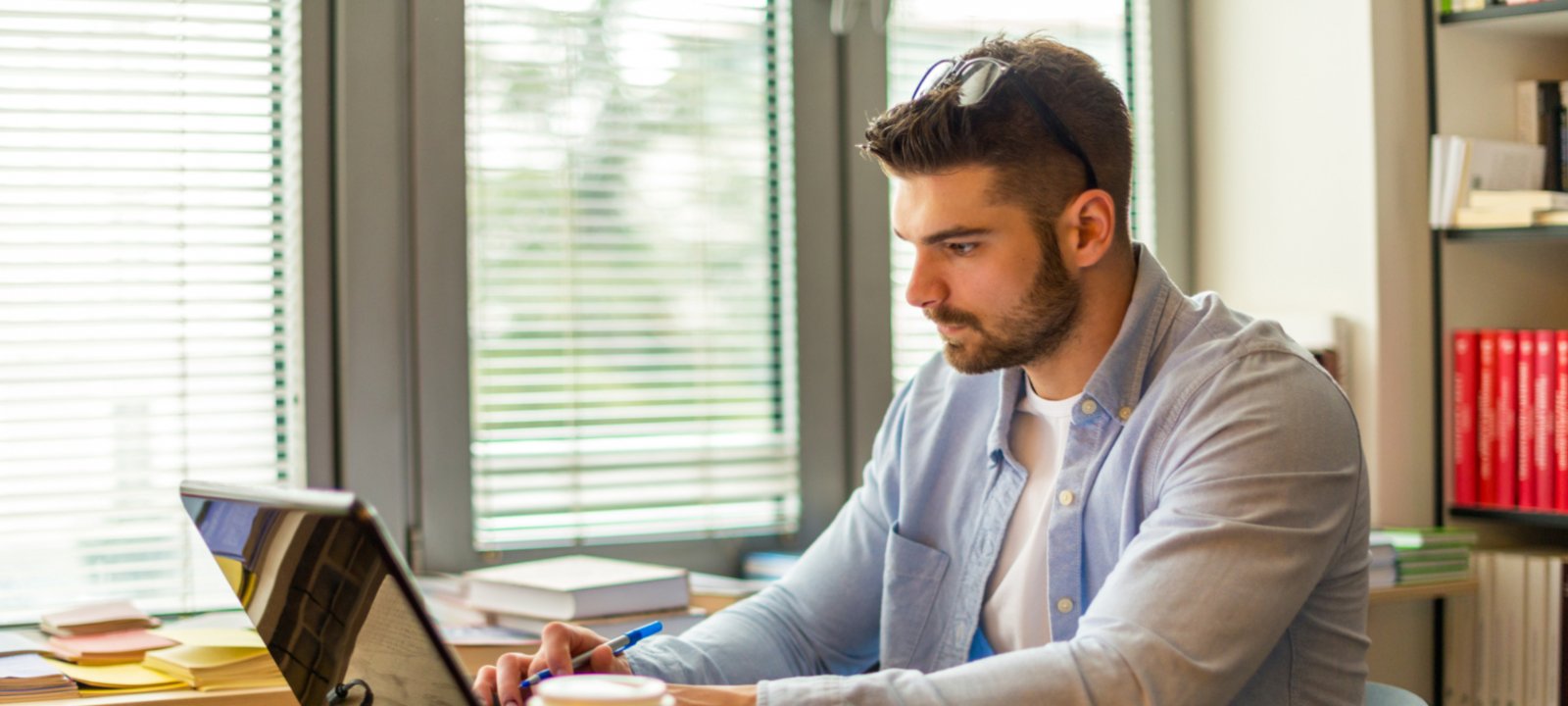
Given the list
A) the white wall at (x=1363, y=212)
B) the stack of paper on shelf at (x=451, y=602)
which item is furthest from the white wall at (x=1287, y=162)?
the stack of paper on shelf at (x=451, y=602)

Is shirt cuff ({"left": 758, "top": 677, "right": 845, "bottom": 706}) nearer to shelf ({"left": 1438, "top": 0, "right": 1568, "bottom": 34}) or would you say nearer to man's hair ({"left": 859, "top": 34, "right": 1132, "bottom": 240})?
man's hair ({"left": 859, "top": 34, "right": 1132, "bottom": 240})

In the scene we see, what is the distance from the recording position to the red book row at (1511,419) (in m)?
2.50

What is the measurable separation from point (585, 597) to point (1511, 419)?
1675 millimetres

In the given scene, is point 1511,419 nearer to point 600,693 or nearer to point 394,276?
point 394,276

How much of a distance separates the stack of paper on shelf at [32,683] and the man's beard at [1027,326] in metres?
1.08

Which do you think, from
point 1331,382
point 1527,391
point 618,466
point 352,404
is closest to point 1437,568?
point 1527,391

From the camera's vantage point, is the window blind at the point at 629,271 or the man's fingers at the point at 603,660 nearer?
the man's fingers at the point at 603,660

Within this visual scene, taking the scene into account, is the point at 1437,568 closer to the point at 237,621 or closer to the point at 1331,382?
the point at 1331,382

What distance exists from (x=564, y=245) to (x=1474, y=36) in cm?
172

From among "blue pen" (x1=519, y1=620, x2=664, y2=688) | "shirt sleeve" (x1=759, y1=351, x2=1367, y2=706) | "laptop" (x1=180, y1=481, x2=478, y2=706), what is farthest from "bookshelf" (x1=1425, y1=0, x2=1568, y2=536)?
"laptop" (x1=180, y1=481, x2=478, y2=706)

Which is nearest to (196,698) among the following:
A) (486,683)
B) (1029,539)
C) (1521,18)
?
(486,683)

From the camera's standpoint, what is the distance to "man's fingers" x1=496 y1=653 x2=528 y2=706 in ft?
4.58

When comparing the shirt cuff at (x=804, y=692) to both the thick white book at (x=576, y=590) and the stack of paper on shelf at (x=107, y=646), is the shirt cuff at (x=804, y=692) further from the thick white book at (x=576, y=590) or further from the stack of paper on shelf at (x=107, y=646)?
the stack of paper on shelf at (x=107, y=646)

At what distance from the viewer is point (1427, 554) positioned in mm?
2459
